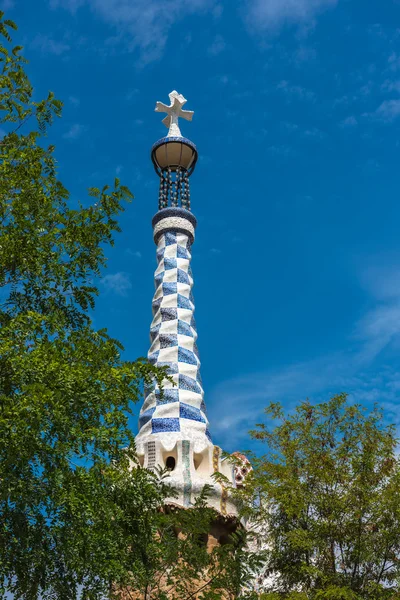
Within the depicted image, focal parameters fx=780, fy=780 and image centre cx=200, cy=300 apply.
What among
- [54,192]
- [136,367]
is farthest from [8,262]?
[136,367]

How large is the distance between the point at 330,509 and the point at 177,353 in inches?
132

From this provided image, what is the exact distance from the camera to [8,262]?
592 centimetres

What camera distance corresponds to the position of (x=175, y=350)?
34.5ft

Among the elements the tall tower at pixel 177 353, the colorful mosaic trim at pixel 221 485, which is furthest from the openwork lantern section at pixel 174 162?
the colorful mosaic trim at pixel 221 485

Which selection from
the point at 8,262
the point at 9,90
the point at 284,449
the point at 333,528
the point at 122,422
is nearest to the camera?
the point at 122,422

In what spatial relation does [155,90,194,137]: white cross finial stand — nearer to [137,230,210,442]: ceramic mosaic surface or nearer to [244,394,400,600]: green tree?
[137,230,210,442]: ceramic mosaic surface

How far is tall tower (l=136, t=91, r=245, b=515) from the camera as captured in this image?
30.1ft

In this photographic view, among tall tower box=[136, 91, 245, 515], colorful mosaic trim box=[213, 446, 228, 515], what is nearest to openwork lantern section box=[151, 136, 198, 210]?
tall tower box=[136, 91, 245, 515]

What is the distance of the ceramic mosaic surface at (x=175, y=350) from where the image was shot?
972 centimetres

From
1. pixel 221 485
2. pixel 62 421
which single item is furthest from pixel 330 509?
pixel 62 421

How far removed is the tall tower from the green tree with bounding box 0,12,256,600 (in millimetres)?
1622

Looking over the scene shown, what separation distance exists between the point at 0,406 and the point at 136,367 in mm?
1076

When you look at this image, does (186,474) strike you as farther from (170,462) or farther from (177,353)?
(177,353)

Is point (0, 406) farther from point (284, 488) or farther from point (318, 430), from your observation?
point (318, 430)
